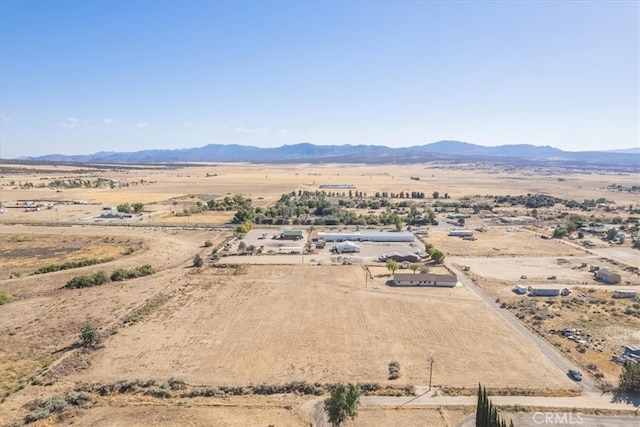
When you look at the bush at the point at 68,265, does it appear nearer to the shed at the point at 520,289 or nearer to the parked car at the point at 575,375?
the shed at the point at 520,289

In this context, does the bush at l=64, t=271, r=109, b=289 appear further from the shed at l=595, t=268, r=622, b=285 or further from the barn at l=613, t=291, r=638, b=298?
the shed at l=595, t=268, r=622, b=285

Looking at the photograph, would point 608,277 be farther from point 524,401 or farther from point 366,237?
point 366,237

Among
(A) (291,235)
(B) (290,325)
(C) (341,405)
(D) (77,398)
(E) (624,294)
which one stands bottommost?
(E) (624,294)

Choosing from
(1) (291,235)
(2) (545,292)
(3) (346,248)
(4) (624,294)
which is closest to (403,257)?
(3) (346,248)

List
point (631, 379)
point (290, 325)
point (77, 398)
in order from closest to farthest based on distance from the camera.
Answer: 1. point (77, 398)
2. point (631, 379)
3. point (290, 325)

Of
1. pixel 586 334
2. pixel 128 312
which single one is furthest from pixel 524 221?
pixel 128 312

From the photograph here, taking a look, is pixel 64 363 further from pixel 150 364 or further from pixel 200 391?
pixel 200 391
